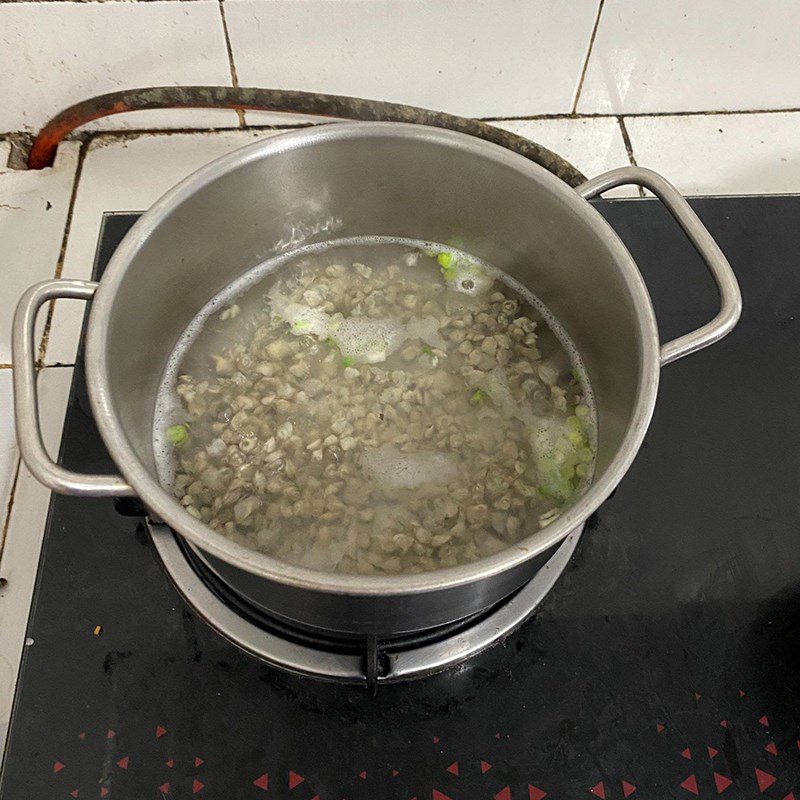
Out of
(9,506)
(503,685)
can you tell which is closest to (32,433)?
(9,506)

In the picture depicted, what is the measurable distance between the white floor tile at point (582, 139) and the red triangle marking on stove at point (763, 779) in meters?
0.80

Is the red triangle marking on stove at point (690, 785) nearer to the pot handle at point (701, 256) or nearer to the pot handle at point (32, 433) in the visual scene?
the pot handle at point (701, 256)

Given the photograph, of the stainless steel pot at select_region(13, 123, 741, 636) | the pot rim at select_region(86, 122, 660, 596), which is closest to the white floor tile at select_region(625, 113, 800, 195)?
Answer: the stainless steel pot at select_region(13, 123, 741, 636)

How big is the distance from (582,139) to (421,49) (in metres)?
0.29

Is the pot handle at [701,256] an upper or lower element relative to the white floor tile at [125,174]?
upper

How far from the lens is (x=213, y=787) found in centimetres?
65

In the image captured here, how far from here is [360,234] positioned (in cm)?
97

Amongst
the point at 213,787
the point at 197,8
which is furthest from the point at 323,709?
the point at 197,8

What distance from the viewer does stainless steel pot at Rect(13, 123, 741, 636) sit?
55 cm

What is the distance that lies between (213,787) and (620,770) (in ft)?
1.21

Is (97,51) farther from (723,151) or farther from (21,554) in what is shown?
(723,151)

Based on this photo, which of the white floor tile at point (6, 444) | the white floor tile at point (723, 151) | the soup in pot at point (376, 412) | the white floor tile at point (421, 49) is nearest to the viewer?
the soup in pot at point (376, 412)

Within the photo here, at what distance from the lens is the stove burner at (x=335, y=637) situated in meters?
0.70

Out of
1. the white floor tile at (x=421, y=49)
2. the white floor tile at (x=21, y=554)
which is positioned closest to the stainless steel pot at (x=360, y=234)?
the white floor tile at (x=21, y=554)
